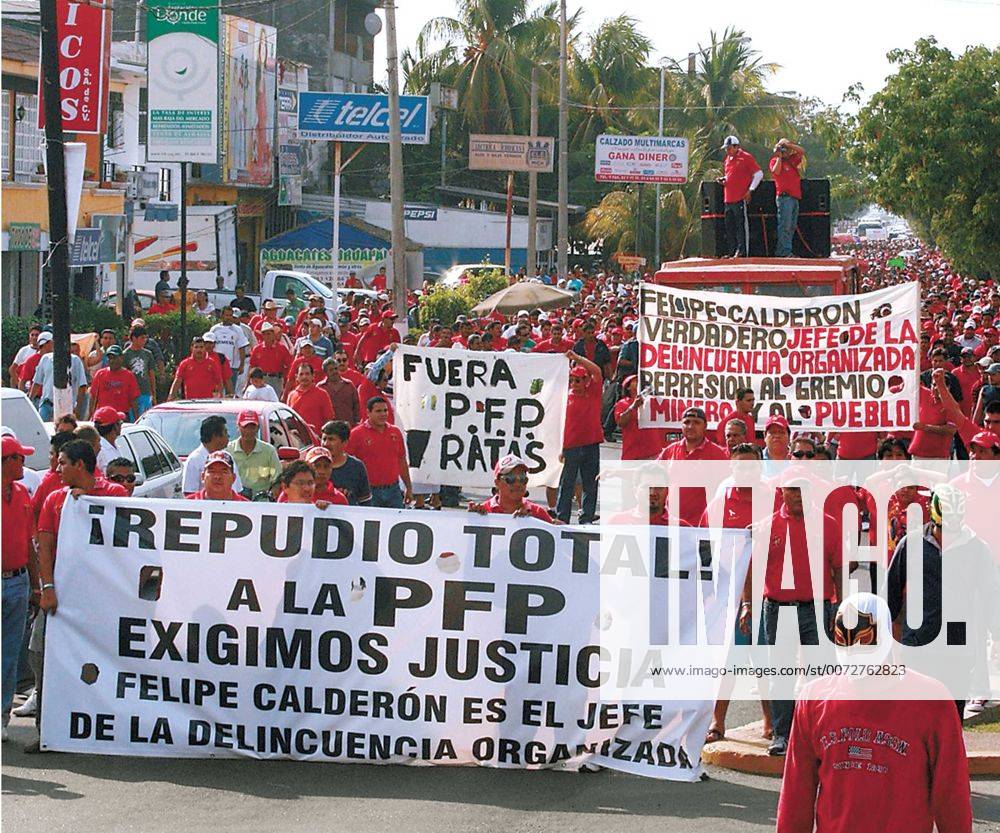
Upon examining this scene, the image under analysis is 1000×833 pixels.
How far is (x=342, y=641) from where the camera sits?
864 centimetres

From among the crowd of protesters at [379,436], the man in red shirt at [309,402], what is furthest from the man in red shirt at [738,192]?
the man in red shirt at [309,402]

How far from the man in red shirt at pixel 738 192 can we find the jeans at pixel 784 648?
36.2 feet

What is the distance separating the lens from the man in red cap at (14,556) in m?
8.69

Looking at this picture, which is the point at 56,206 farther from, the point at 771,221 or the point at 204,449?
the point at 771,221

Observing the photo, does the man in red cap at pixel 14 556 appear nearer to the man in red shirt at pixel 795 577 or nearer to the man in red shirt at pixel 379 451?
the man in red shirt at pixel 795 577

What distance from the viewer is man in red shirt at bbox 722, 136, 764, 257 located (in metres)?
19.7

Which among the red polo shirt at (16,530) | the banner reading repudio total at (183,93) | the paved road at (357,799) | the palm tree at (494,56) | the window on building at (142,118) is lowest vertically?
the paved road at (357,799)

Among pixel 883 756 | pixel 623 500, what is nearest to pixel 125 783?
pixel 623 500

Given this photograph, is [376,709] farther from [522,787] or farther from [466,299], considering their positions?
[466,299]

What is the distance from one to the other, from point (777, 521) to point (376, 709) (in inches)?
91.6

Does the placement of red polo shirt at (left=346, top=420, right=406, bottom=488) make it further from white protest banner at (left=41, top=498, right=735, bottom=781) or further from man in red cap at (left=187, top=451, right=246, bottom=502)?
white protest banner at (left=41, top=498, right=735, bottom=781)

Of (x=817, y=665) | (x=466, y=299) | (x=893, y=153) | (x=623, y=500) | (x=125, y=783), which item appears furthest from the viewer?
(x=466, y=299)

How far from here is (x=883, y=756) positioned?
504 centimetres

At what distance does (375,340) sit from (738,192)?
523 cm
